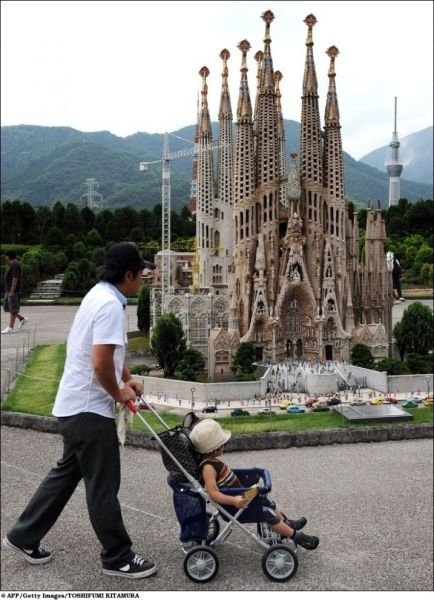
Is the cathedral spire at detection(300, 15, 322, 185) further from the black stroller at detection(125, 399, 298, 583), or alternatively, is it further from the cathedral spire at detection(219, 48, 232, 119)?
the black stroller at detection(125, 399, 298, 583)

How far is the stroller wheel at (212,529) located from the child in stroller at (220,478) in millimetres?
306

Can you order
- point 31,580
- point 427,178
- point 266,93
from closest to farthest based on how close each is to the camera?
point 31,580
point 427,178
point 266,93

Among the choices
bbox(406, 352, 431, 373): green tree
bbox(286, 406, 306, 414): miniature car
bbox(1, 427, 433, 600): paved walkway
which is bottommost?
bbox(1, 427, 433, 600): paved walkway

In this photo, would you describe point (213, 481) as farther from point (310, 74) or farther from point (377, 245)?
point (310, 74)

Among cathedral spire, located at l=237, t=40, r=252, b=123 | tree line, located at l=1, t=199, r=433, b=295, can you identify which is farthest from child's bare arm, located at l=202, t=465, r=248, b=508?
cathedral spire, located at l=237, t=40, r=252, b=123

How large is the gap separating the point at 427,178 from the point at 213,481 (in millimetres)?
2871

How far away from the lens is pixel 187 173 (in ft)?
16.4

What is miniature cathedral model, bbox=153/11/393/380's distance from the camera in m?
5.50

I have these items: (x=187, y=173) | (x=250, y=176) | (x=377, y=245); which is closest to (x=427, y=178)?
(x=377, y=245)

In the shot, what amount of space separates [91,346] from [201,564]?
1.78 metres

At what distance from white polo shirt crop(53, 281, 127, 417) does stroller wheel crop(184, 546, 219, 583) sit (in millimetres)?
1276

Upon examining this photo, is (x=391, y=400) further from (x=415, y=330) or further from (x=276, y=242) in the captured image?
(x=276, y=242)

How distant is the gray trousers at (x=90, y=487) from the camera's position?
2.14 metres

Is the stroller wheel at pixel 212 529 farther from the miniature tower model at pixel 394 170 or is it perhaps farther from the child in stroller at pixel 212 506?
the miniature tower model at pixel 394 170
